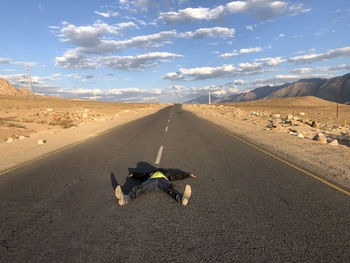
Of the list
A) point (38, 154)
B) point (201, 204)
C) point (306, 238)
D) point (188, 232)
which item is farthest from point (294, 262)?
point (38, 154)

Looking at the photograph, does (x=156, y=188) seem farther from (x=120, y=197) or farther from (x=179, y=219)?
(x=179, y=219)

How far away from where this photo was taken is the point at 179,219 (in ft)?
11.3

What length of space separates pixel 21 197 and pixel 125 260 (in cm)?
326

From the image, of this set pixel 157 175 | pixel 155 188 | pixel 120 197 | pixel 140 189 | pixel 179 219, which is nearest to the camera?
pixel 179 219

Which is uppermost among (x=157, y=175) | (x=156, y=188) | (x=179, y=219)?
(x=157, y=175)

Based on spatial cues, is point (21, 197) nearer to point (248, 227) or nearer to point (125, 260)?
point (125, 260)

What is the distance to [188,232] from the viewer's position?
3.07 m

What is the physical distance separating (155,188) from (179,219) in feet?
3.72

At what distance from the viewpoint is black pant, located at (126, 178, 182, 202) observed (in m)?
4.14

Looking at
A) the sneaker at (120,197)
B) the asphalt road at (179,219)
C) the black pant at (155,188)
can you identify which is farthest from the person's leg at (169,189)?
the sneaker at (120,197)

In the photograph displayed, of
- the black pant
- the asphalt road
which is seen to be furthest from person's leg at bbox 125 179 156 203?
the asphalt road

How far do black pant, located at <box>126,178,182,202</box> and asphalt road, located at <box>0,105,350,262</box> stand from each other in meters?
0.14

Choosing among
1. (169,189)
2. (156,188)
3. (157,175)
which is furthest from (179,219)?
(157,175)

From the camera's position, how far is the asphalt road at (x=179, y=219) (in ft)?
8.76
